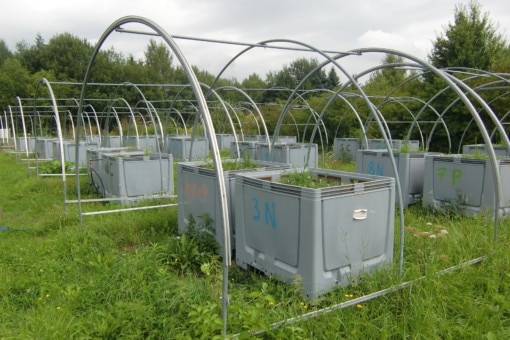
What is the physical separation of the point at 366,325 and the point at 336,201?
39.3 inches

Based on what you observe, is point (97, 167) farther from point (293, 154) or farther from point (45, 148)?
point (45, 148)

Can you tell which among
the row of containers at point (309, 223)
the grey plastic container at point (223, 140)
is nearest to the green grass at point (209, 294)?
the row of containers at point (309, 223)

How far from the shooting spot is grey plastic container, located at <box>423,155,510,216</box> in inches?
229

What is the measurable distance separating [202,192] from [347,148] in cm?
1146

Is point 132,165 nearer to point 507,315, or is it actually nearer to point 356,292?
point 356,292

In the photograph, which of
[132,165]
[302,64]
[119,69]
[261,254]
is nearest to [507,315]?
[261,254]

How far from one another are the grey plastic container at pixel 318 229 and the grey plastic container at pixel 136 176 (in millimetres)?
3929

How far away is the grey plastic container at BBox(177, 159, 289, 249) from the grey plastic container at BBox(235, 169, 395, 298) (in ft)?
1.90

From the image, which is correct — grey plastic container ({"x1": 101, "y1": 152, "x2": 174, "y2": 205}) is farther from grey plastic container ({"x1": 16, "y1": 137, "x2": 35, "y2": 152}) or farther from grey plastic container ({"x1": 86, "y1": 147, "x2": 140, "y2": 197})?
grey plastic container ({"x1": 16, "y1": 137, "x2": 35, "y2": 152})

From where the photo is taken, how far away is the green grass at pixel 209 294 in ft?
9.53

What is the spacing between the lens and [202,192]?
4.89 meters

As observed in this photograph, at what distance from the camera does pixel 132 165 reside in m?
7.38

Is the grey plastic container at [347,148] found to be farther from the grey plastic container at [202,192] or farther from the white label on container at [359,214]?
the white label on container at [359,214]

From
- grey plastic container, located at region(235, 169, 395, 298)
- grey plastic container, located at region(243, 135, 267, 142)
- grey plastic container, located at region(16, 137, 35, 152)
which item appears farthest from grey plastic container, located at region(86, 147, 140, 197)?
grey plastic container, located at region(16, 137, 35, 152)
